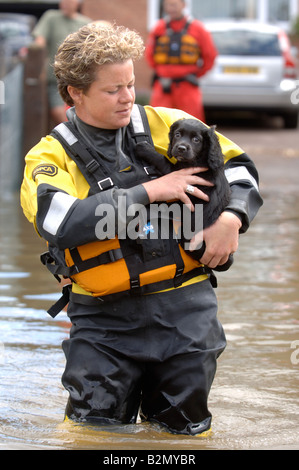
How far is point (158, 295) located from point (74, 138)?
689 mm

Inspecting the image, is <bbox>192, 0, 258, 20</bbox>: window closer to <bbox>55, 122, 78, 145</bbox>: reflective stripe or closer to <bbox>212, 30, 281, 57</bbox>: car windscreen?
<bbox>212, 30, 281, 57</bbox>: car windscreen

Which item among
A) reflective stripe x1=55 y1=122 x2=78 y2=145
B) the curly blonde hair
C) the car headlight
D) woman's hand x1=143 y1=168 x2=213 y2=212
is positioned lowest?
the car headlight

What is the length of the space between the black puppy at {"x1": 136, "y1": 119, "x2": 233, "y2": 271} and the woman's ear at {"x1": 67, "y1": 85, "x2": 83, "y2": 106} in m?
0.30

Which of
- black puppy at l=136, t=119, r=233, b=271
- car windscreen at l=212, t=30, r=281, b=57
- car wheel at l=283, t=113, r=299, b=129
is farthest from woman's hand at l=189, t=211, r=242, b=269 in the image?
car wheel at l=283, t=113, r=299, b=129

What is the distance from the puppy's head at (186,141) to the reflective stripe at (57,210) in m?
0.47

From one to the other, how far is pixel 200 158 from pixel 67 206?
0.62 m

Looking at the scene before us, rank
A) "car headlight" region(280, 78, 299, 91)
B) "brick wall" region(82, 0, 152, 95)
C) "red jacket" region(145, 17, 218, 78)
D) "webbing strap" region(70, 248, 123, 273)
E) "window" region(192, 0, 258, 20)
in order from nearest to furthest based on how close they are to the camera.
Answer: "webbing strap" region(70, 248, 123, 273)
"red jacket" region(145, 17, 218, 78)
"car headlight" region(280, 78, 299, 91)
"brick wall" region(82, 0, 152, 95)
"window" region(192, 0, 258, 20)

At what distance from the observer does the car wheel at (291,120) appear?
1630cm

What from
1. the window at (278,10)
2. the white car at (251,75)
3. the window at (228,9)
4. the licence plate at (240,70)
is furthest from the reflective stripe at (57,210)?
the window at (278,10)

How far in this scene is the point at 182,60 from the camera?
1095 centimetres

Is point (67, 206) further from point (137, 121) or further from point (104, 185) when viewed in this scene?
point (137, 121)

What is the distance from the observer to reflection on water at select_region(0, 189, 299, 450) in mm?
3572

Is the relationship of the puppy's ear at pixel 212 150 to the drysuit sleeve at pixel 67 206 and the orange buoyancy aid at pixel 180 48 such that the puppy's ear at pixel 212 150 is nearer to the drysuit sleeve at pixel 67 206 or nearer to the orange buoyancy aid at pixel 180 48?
the drysuit sleeve at pixel 67 206
